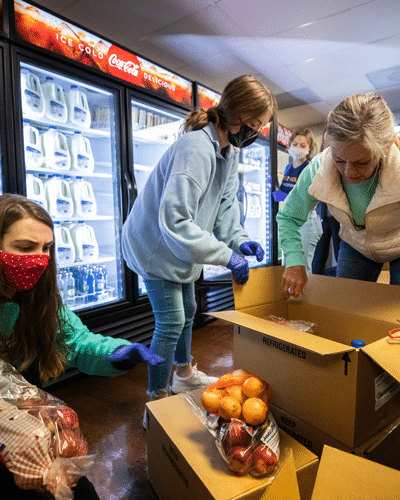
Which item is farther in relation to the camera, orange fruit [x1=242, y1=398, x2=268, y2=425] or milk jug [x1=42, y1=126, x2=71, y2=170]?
milk jug [x1=42, y1=126, x2=71, y2=170]

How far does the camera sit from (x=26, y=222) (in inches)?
38.4

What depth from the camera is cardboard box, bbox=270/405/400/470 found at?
2.95 feet

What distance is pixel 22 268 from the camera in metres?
0.94

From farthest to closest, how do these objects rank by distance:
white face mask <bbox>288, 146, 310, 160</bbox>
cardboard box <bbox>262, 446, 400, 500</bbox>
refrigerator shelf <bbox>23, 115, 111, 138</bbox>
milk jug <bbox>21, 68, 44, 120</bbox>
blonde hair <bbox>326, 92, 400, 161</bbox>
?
white face mask <bbox>288, 146, 310, 160</bbox>
refrigerator shelf <bbox>23, 115, 111, 138</bbox>
milk jug <bbox>21, 68, 44, 120</bbox>
blonde hair <bbox>326, 92, 400, 161</bbox>
cardboard box <bbox>262, 446, 400, 500</bbox>

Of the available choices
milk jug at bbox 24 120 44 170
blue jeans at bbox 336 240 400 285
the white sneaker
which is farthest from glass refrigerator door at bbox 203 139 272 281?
blue jeans at bbox 336 240 400 285

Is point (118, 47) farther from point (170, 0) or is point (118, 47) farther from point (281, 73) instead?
point (281, 73)

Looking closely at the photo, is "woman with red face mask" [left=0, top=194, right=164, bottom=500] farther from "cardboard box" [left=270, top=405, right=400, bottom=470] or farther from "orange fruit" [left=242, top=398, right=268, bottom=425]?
"cardboard box" [left=270, top=405, right=400, bottom=470]

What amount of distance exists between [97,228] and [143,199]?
4.48ft

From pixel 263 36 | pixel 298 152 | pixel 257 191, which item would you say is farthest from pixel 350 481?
pixel 257 191

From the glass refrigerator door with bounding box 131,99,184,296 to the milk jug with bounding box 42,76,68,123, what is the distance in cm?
53

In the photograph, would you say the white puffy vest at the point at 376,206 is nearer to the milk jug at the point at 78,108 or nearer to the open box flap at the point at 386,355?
the open box flap at the point at 386,355

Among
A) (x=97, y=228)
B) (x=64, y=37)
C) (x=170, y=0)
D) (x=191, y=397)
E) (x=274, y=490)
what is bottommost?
(x=191, y=397)

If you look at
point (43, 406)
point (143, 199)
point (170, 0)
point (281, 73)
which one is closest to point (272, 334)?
point (43, 406)

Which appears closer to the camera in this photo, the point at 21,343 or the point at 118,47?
the point at 21,343
